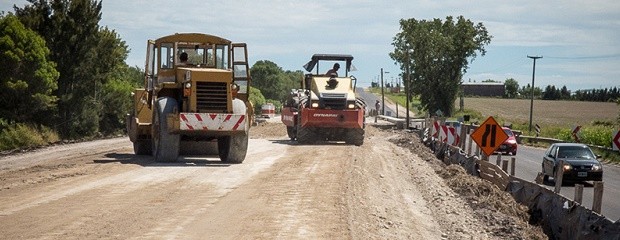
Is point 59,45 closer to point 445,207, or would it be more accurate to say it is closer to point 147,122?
point 147,122

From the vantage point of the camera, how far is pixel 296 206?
13.8 metres

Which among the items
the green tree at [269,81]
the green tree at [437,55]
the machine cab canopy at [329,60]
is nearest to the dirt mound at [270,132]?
the machine cab canopy at [329,60]

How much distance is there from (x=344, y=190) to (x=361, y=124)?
700 inches

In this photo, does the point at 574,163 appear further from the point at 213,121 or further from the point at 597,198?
the point at 597,198

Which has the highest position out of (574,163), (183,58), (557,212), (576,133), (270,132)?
(183,58)

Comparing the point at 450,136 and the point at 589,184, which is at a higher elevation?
the point at 450,136

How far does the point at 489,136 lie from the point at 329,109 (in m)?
10.6

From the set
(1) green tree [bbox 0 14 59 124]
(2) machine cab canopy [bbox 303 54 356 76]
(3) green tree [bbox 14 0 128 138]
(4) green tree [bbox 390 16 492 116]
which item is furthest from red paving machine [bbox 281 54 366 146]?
(4) green tree [bbox 390 16 492 116]

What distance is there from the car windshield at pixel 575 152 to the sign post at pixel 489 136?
4.99 metres

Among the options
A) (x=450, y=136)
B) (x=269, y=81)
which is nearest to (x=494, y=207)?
(x=450, y=136)

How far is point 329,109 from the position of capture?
34062 mm

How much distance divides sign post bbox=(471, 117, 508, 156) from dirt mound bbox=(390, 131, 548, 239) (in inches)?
37.3

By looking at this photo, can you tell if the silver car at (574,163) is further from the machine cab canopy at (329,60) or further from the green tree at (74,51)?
the green tree at (74,51)

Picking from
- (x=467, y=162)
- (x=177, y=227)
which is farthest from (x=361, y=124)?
(x=177, y=227)
